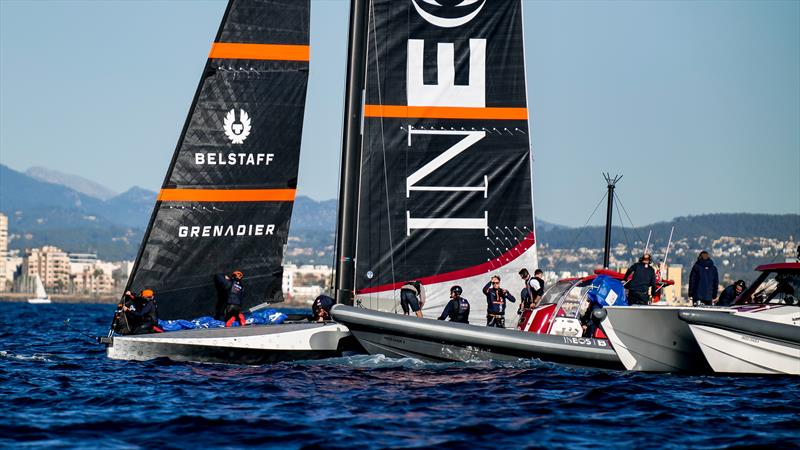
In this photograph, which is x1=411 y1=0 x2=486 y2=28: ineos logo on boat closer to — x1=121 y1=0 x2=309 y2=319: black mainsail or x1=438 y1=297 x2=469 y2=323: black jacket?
x1=121 y1=0 x2=309 y2=319: black mainsail

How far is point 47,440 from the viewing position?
44.8ft

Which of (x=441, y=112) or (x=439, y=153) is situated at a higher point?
(x=441, y=112)

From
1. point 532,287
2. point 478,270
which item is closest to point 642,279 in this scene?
point 532,287

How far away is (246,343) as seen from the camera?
838 inches

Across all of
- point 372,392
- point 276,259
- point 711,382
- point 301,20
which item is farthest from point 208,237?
point 711,382

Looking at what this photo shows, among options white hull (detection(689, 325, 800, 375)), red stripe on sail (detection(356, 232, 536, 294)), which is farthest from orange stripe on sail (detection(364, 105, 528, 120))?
white hull (detection(689, 325, 800, 375))

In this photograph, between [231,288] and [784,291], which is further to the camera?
[231,288]

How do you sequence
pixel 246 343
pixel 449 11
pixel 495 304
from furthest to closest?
pixel 449 11 < pixel 495 304 < pixel 246 343

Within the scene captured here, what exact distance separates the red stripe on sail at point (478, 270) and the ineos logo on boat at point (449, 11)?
407 cm

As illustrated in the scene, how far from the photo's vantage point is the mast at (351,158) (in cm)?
2256

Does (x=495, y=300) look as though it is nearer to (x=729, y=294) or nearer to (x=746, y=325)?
(x=746, y=325)

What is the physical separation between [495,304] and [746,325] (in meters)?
4.67

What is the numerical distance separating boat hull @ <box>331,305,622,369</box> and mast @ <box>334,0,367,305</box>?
1.99m

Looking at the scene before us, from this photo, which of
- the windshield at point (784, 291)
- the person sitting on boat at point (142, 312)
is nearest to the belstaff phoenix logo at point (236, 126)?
the person sitting on boat at point (142, 312)
